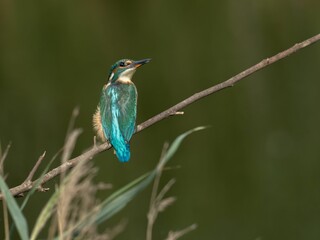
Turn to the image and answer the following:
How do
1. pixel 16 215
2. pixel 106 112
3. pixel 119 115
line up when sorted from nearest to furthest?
1. pixel 16 215
2. pixel 119 115
3. pixel 106 112

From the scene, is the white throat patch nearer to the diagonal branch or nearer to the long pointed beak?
the long pointed beak

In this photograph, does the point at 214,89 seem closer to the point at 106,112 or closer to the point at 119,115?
the point at 119,115

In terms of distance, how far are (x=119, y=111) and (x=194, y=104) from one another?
5715mm

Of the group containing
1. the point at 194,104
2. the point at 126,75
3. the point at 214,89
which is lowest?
the point at 194,104

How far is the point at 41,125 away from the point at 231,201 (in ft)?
8.40

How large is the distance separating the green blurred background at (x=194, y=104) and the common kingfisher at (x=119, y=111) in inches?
90.5

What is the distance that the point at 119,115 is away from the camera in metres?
4.31

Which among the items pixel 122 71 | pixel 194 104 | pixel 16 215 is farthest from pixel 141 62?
pixel 194 104

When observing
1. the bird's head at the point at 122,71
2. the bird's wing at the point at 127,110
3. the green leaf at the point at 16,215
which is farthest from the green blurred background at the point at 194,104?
the green leaf at the point at 16,215

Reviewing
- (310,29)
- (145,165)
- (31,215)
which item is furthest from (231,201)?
(310,29)

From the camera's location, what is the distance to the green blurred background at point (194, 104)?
7.70 meters

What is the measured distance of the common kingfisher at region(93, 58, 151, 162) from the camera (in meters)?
4.07

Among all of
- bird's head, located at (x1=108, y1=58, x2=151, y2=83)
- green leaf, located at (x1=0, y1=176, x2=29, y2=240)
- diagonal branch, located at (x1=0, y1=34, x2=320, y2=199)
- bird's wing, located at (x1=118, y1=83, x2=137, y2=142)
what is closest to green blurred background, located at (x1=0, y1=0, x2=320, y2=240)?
bird's head, located at (x1=108, y1=58, x2=151, y2=83)

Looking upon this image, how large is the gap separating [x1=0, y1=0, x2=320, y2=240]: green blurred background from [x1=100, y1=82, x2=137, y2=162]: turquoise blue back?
8.16ft
